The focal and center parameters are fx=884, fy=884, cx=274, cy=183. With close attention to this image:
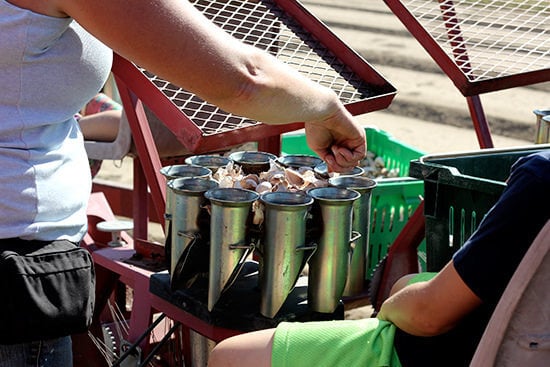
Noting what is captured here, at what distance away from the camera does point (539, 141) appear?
8.09 feet

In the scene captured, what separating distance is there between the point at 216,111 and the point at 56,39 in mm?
729

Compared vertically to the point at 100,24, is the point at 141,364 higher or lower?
lower

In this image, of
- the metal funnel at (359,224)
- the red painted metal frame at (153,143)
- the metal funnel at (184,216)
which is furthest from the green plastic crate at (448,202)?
the metal funnel at (184,216)

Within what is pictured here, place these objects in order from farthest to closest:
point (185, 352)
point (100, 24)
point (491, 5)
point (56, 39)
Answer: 1. point (491, 5)
2. point (185, 352)
3. point (56, 39)
4. point (100, 24)

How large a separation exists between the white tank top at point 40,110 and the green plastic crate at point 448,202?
0.80m

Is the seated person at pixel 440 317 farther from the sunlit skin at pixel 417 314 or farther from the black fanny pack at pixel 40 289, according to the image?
the black fanny pack at pixel 40 289

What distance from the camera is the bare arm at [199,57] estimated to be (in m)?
1.18

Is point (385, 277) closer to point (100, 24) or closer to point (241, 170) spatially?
point (241, 170)

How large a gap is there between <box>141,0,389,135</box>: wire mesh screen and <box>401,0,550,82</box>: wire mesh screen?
355 mm

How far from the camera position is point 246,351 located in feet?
5.32

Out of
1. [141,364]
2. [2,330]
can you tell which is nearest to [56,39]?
[2,330]

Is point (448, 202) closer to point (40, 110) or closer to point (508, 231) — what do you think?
point (508, 231)

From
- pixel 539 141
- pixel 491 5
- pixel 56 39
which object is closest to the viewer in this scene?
pixel 56 39

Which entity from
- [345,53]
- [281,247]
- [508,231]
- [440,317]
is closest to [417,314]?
[440,317]
